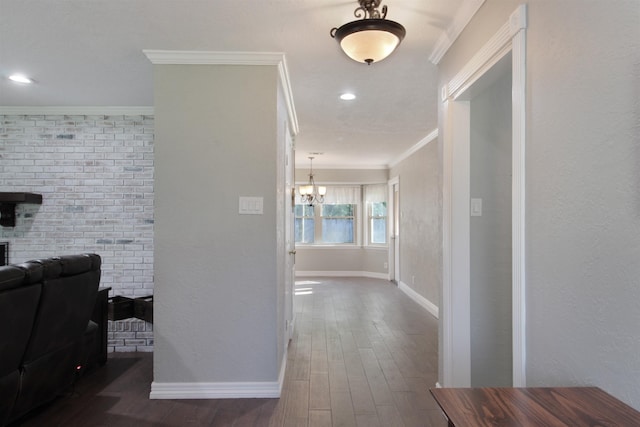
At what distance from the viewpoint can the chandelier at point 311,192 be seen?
7.55 meters

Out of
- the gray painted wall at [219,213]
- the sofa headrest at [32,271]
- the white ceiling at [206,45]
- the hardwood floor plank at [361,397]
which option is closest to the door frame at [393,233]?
the white ceiling at [206,45]

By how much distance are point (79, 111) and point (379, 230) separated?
6.05m

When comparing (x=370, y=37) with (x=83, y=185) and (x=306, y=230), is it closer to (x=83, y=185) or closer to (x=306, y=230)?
(x=83, y=185)

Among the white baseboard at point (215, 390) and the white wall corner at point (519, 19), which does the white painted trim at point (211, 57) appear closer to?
the white wall corner at point (519, 19)

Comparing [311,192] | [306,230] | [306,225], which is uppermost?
[311,192]

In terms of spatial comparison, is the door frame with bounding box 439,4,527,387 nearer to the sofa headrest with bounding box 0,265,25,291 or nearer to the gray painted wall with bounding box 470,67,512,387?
the gray painted wall with bounding box 470,67,512,387

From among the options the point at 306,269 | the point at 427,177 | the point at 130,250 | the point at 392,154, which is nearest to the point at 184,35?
the point at 130,250

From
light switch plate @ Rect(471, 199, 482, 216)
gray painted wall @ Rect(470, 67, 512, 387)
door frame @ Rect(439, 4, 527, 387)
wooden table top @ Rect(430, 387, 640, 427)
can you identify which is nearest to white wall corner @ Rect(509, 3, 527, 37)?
door frame @ Rect(439, 4, 527, 387)

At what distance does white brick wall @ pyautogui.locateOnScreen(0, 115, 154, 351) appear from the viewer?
3.73m

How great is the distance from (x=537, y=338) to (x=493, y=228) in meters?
1.10

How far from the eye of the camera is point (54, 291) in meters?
2.15

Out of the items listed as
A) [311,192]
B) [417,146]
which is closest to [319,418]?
[417,146]

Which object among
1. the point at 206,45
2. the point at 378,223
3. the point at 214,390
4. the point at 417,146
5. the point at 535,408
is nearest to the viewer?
the point at 535,408

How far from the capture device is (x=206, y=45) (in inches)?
97.7
